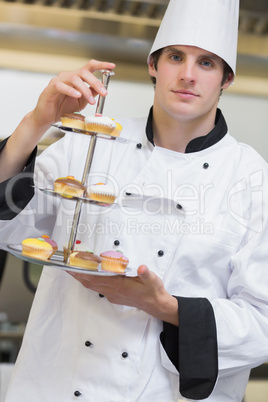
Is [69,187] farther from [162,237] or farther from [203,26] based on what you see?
[203,26]

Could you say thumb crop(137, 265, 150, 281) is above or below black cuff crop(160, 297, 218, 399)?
above

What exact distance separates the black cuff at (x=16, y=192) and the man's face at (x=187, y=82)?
0.33 metres

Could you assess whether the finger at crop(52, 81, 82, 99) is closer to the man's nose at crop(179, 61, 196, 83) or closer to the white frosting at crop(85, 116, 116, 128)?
the white frosting at crop(85, 116, 116, 128)

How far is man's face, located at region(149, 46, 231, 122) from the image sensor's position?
1.35 meters

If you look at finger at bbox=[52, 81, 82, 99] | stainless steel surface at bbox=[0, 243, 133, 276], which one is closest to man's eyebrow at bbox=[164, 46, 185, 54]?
finger at bbox=[52, 81, 82, 99]

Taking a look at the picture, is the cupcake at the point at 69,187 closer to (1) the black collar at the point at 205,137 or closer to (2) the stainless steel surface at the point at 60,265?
(2) the stainless steel surface at the point at 60,265

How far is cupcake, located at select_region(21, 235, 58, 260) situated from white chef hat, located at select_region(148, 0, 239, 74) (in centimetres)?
54

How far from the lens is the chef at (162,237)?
1.31 m

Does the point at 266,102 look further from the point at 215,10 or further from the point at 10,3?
the point at 215,10

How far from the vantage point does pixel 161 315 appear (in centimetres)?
129

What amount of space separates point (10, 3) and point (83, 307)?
1.48 metres

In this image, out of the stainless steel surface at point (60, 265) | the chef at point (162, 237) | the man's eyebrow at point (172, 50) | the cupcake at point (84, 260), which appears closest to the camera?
the stainless steel surface at point (60, 265)

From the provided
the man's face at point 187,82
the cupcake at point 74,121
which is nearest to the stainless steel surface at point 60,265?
the cupcake at point 74,121

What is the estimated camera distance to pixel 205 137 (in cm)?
145
